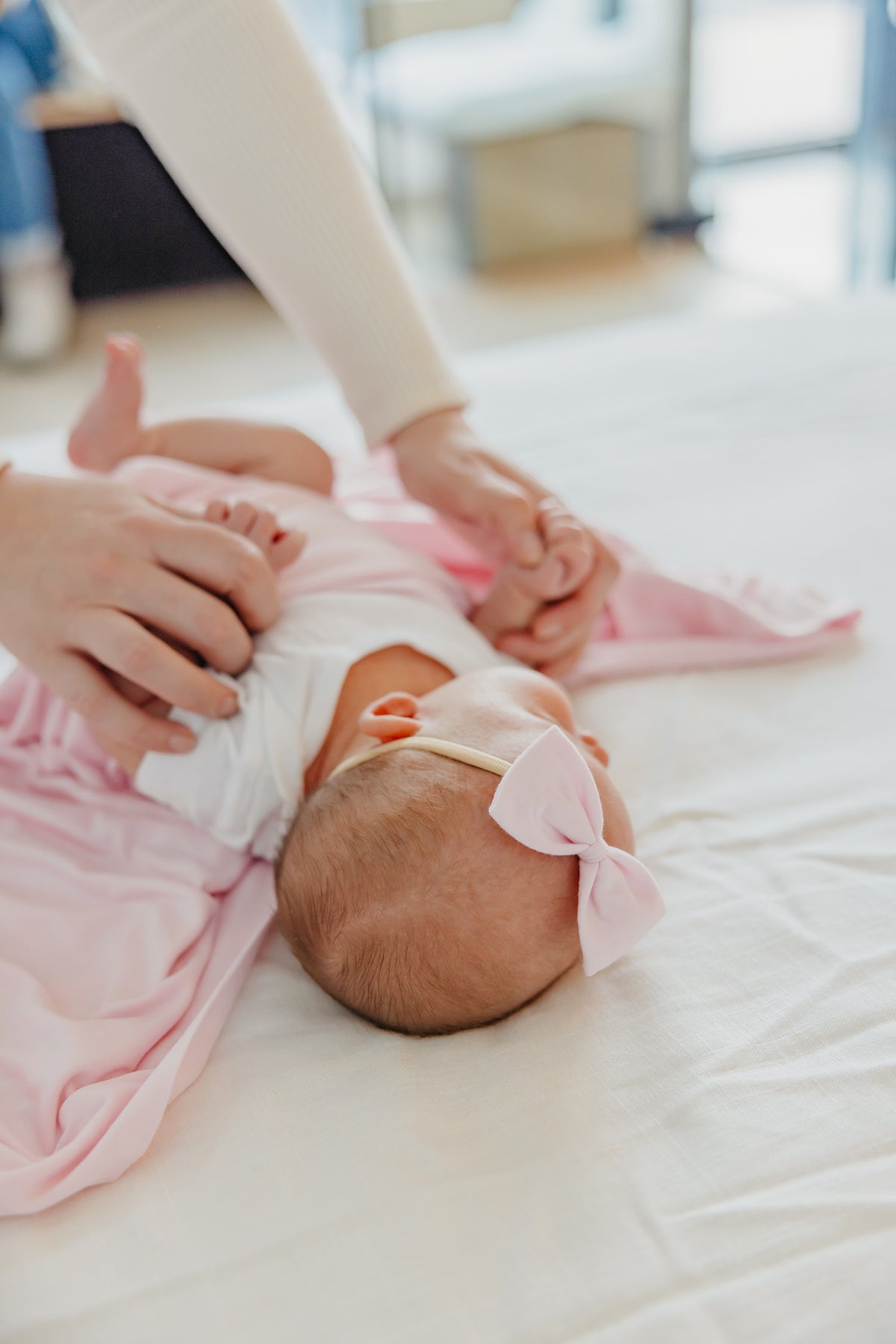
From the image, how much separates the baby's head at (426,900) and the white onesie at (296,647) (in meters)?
0.11

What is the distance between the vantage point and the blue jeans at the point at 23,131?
3.32 metres

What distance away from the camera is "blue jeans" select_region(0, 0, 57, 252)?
3.32 metres

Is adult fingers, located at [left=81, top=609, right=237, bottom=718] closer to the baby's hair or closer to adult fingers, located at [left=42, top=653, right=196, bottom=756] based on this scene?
adult fingers, located at [left=42, top=653, right=196, bottom=756]

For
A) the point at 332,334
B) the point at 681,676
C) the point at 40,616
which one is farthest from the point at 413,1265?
the point at 332,334

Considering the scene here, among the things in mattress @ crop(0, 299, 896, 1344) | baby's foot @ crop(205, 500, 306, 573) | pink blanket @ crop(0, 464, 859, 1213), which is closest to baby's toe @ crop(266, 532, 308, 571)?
baby's foot @ crop(205, 500, 306, 573)

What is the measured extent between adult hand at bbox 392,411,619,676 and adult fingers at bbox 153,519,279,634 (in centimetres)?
23

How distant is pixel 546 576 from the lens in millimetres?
1087

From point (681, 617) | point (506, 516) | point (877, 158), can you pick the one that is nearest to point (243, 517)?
point (506, 516)

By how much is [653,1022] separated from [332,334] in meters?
0.76

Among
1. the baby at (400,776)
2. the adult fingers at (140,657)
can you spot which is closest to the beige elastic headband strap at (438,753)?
the baby at (400,776)

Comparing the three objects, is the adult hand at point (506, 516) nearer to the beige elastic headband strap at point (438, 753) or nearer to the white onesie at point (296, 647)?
the white onesie at point (296, 647)

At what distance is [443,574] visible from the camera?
1.26m

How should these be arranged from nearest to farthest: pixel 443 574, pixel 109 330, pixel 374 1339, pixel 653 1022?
pixel 374 1339 < pixel 653 1022 < pixel 443 574 < pixel 109 330

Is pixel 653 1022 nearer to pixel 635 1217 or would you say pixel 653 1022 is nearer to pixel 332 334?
pixel 635 1217
